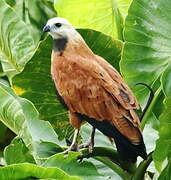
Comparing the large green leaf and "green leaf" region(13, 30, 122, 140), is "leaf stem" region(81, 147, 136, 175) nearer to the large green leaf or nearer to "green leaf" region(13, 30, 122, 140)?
"green leaf" region(13, 30, 122, 140)

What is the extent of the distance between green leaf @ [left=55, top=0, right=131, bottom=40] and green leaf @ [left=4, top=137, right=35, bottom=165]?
900mm

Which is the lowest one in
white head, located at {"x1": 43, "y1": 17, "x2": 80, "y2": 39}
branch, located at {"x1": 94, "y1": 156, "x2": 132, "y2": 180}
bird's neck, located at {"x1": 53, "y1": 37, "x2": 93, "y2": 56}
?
branch, located at {"x1": 94, "y1": 156, "x2": 132, "y2": 180}

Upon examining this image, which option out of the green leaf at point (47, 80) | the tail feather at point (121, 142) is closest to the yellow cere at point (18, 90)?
the green leaf at point (47, 80)

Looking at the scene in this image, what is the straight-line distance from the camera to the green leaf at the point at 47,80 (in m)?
2.44

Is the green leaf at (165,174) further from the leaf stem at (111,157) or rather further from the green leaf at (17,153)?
the green leaf at (17,153)

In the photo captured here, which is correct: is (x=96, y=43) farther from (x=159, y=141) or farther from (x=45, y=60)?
(x=159, y=141)

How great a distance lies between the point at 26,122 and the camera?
2.10m

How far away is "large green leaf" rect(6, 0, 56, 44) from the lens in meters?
3.29

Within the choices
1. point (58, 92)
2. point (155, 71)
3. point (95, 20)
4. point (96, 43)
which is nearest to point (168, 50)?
point (155, 71)

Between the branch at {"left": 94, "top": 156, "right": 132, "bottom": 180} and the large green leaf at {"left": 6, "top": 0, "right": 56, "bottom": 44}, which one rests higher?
the branch at {"left": 94, "top": 156, "right": 132, "bottom": 180}

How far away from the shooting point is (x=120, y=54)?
253 centimetres

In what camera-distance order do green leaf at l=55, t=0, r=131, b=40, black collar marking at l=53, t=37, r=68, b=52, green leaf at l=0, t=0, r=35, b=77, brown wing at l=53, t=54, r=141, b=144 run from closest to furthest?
brown wing at l=53, t=54, r=141, b=144, black collar marking at l=53, t=37, r=68, b=52, green leaf at l=0, t=0, r=35, b=77, green leaf at l=55, t=0, r=131, b=40

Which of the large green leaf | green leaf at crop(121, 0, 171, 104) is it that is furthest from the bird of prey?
the large green leaf

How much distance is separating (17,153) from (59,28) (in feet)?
1.09
